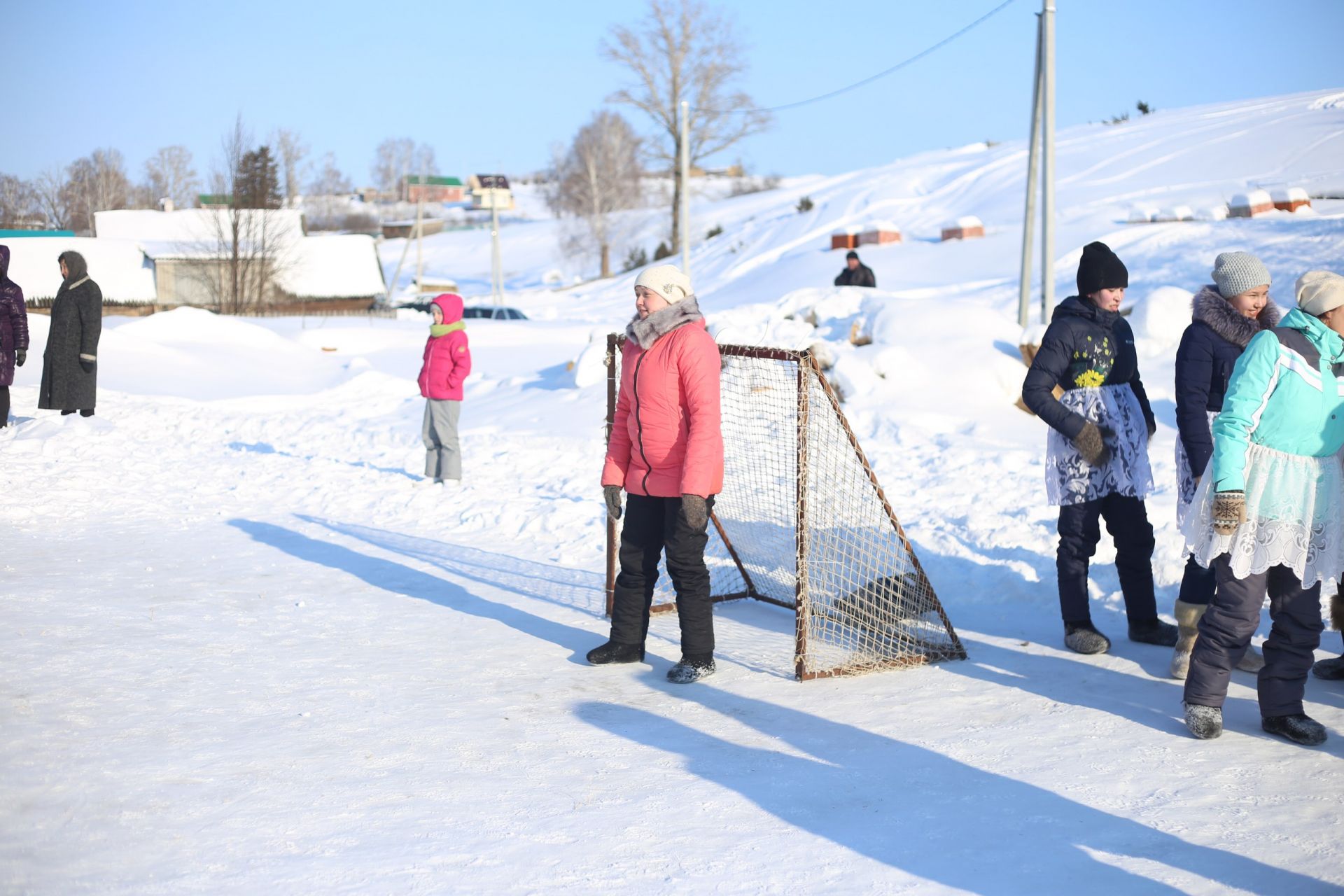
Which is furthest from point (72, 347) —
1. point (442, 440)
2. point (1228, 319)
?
point (1228, 319)

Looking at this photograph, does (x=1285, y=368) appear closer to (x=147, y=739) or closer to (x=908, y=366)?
(x=147, y=739)

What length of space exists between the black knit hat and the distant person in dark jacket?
1156 cm

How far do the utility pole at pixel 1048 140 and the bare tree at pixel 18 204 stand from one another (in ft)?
Answer: 105

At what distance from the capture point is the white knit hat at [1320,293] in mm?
3877

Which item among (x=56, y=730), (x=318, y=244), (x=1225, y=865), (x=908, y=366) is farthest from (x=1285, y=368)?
(x=318, y=244)

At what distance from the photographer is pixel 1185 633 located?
4801mm

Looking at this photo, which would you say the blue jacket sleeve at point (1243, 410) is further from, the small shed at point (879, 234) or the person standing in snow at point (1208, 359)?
the small shed at point (879, 234)

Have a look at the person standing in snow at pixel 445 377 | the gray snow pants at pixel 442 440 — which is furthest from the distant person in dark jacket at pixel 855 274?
the gray snow pants at pixel 442 440

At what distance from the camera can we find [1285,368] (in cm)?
387

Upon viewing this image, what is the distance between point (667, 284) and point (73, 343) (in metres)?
7.58

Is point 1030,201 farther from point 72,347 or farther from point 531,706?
point 531,706

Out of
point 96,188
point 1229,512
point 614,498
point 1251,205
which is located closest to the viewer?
point 1229,512

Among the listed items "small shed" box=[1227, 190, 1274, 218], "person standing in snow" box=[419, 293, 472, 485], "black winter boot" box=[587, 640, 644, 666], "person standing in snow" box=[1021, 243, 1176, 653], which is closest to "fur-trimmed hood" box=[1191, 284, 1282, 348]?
"person standing in snow" box=[1021, 243, 1176, 653]

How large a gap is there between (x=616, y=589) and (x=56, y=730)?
7.16 feet
